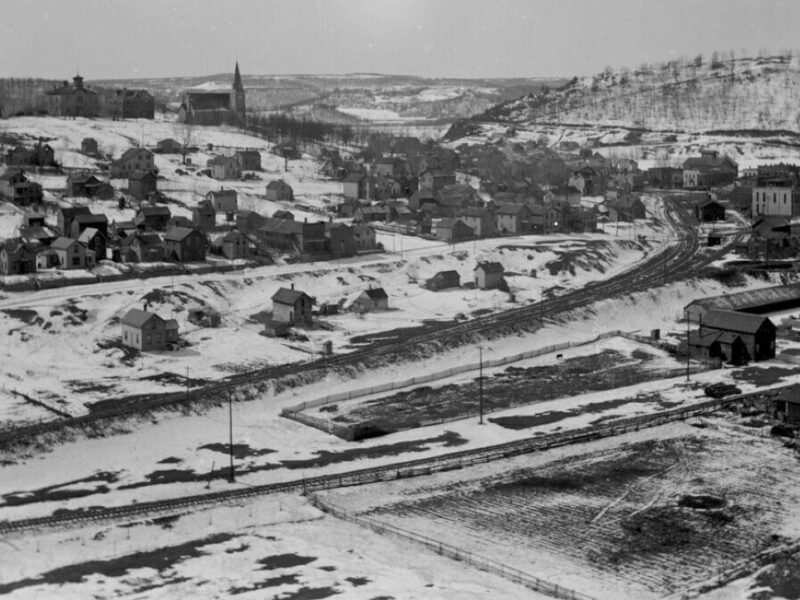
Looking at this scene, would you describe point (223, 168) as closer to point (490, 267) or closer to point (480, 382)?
point (490, 267)

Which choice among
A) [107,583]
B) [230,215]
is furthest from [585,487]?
[230,215]

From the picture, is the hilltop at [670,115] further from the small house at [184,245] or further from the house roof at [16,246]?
the house roof at [16,246]

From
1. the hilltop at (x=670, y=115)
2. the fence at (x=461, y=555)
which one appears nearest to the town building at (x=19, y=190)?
the fence at (x=461, y=555)

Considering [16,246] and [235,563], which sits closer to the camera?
[235,563]

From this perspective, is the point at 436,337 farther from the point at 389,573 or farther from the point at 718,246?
the point at 718,246

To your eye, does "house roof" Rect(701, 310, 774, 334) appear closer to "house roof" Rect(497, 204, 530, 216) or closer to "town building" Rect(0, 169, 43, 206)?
→ "house roof" Rect(497, 204, 530, 216)

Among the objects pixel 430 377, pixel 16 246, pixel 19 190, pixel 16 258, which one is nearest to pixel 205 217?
pixel 19 190
